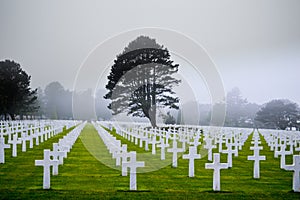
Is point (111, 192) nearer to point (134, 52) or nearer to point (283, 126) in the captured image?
point (134, 52)

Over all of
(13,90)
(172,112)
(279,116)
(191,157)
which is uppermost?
(13,90)

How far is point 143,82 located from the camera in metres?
42.1

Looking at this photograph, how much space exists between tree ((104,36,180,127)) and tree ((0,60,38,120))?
63.3 ft

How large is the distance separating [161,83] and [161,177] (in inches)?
1202

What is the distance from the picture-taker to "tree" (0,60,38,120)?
57.3m

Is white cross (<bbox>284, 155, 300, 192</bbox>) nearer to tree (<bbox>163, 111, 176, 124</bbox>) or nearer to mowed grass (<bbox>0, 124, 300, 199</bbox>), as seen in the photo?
mowed grass (<bbox>0, 124, 300, 199</bbox>)

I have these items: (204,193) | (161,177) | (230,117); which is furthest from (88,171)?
(230,117)

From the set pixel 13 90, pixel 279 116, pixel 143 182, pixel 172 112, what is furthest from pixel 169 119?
pixel 143 182

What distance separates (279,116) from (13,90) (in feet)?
115

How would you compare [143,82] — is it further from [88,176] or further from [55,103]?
[55,103]

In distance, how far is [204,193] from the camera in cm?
923

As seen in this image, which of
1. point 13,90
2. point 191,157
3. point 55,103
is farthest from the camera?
point 55,103

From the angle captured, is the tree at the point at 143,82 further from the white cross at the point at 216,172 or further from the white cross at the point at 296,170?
the white cross at the point at 296,170

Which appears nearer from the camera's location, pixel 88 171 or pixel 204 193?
pixel 204 193
